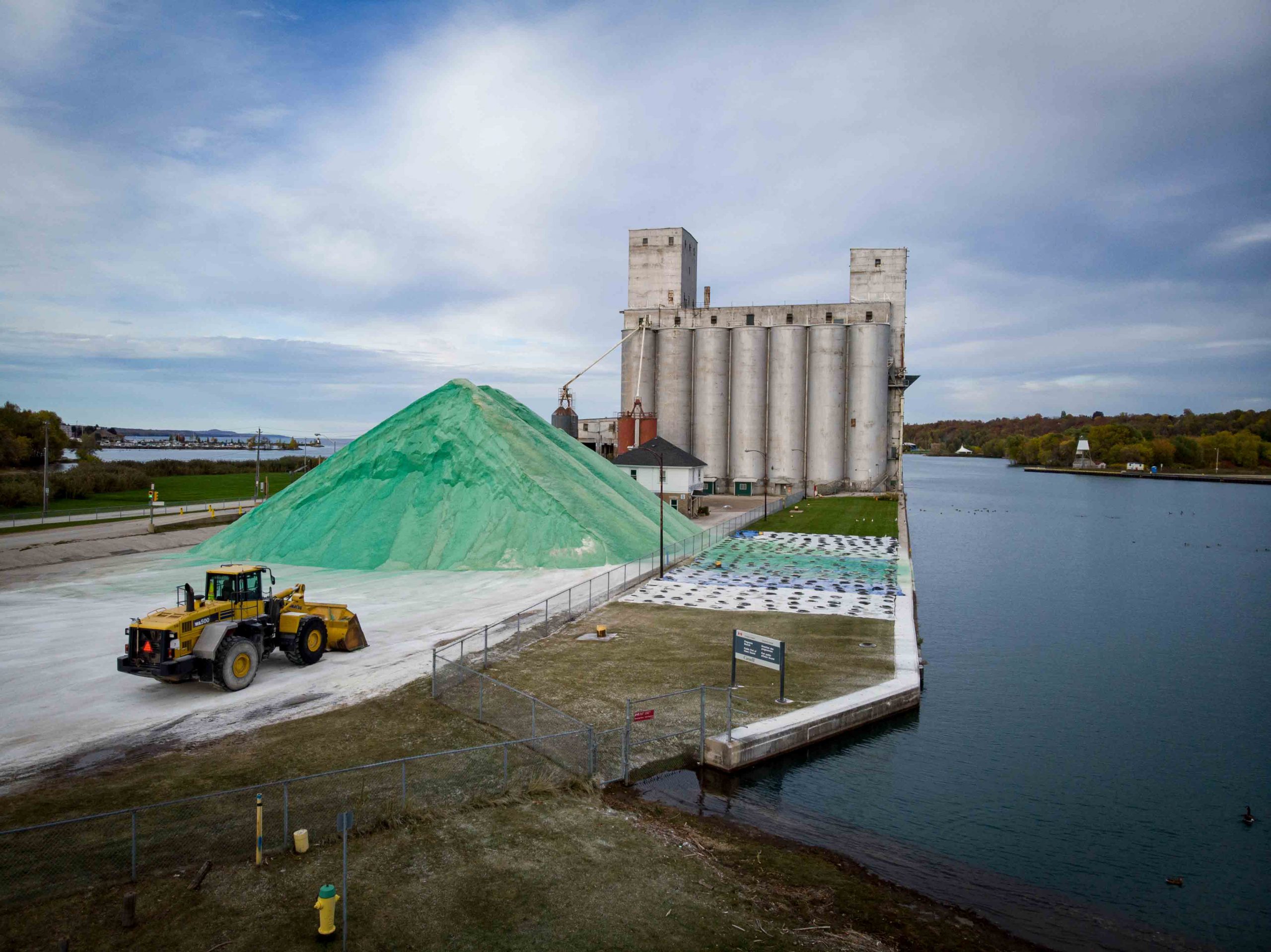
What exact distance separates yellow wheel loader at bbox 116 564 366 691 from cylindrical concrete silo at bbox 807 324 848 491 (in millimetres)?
75197

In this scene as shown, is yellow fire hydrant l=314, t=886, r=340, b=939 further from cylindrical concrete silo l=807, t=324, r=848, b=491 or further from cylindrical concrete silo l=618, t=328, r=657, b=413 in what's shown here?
cylindrical concrete silo l=618, t=328, r=657, b=413

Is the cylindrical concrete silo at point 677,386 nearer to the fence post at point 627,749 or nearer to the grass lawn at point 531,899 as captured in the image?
the fence post at point 627,749

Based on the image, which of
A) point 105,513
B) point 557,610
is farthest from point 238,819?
point 105,513

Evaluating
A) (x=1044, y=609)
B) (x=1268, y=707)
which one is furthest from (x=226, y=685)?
(x=1044, y=609)

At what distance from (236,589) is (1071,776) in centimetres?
2252

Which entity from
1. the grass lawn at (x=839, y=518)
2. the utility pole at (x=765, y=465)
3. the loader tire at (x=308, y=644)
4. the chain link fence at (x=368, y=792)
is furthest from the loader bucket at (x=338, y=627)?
the utility pole at (x=765, y=465)

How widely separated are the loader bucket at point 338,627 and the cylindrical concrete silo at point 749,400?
73.5m

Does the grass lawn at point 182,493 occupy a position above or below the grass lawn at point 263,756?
above

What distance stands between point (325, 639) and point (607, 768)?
37.5 feet

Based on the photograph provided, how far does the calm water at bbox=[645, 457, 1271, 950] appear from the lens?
14422 mm

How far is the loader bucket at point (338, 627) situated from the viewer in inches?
971

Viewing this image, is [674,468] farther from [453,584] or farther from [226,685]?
[226,685]

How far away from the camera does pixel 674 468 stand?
7581 cm

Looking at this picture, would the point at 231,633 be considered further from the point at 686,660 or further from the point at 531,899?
the point at 531,899
